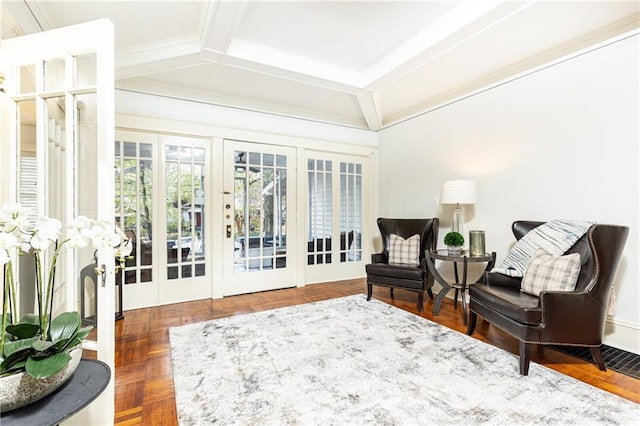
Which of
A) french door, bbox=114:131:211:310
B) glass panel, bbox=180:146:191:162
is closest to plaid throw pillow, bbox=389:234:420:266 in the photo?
french door, bbox=114:131:211:310

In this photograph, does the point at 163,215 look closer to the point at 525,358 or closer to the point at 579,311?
the point at 525,358

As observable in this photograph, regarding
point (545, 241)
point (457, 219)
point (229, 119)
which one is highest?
point (229, 119)

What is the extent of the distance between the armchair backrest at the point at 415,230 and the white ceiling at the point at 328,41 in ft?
5.05

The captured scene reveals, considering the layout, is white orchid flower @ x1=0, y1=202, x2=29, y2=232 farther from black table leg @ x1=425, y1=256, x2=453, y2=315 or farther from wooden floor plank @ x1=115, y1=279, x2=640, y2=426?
black table leg @ x1=425, y1=256, x2=453, y2=315

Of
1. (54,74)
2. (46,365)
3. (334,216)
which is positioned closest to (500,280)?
(334,216)

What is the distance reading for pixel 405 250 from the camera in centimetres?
375

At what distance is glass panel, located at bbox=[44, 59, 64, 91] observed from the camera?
1495mm

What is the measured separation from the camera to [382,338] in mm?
2584

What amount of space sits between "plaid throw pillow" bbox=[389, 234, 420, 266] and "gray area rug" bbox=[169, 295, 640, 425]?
3.18 ft

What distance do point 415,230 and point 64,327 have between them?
11.6ft

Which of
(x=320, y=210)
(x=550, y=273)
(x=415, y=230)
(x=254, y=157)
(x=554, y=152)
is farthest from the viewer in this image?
(x=320, y=210)

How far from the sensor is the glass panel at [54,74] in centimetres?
150

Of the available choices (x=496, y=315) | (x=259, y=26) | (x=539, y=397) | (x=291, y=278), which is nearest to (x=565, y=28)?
(x=496, y=315)

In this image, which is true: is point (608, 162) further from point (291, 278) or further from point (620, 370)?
point (291, 278)
